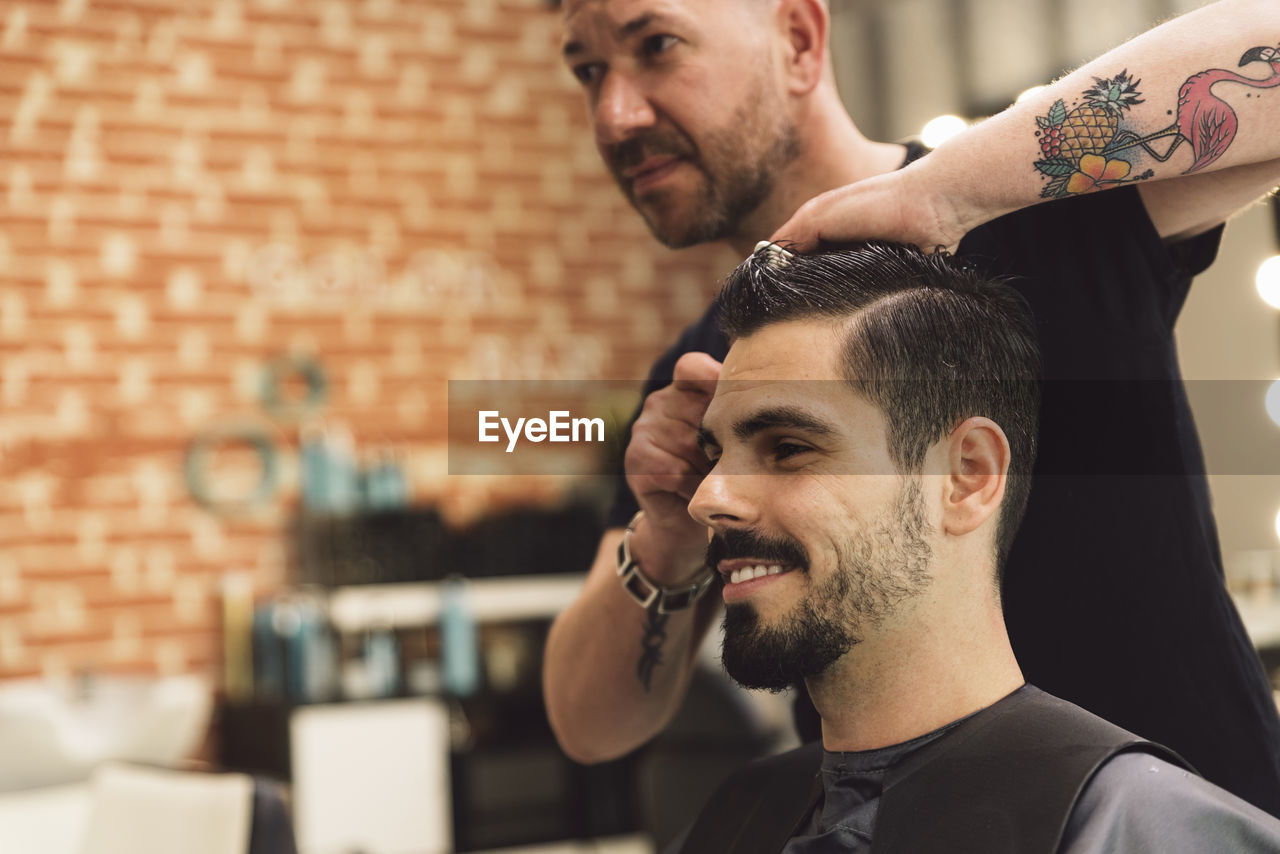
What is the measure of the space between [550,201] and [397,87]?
800 mm

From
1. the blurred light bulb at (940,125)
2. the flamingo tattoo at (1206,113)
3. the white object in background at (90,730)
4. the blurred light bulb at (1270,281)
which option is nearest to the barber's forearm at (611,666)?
the flamingo tattoo at (1206,113)

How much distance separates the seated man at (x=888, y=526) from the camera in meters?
1.10

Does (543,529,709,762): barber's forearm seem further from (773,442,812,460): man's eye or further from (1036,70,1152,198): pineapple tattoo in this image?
(1036,70,1152,198): pineapple tattoo

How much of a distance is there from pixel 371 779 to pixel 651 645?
9.28 feet

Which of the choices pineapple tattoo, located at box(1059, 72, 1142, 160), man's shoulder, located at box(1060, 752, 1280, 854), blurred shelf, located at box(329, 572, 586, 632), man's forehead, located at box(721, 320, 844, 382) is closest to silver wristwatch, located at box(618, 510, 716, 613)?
man's forehead, located at box(721, 320, 844, 382)

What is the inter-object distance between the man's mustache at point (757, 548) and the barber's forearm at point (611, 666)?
37cm

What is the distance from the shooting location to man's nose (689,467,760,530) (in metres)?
1.13

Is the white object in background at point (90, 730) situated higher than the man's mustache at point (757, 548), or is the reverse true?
the man's mustache at point (757, 548)

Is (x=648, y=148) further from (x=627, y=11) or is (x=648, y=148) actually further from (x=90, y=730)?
(x=90, y=730)

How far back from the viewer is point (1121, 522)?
1156 millimetres

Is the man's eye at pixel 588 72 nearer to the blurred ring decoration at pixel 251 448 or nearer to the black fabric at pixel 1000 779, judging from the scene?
the black fabric at pixel 1000 779

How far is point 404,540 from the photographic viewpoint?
4469mm

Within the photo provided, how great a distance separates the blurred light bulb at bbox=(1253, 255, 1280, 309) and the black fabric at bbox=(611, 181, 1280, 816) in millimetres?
1850

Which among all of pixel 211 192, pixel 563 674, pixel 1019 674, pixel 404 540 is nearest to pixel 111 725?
pixel 563 674
